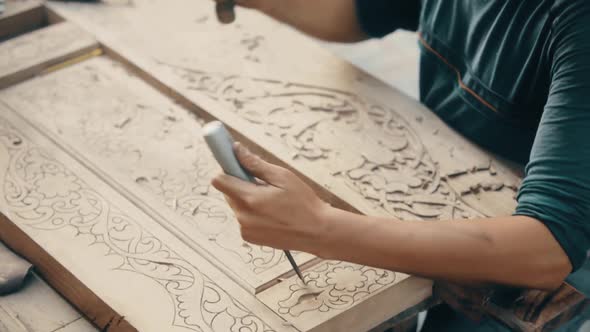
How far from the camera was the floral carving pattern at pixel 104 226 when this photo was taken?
3.96 feet

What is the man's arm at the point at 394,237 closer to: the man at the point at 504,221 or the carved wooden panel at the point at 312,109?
the man at the point at 504,221

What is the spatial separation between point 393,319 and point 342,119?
51cm

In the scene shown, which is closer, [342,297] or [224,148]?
[224,148]

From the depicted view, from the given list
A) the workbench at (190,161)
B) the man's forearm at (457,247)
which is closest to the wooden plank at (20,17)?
the workbench at (190,161)

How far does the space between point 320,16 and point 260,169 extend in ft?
2.53

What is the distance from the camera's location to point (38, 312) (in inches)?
50.5

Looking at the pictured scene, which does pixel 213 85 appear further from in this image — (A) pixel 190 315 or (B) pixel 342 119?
(A) pixel 190 315

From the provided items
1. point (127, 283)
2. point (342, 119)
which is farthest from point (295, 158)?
point (127, 283)

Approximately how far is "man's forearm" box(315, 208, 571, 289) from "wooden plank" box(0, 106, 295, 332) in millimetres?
174

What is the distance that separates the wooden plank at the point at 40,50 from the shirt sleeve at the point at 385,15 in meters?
0.66

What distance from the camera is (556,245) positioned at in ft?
3.77

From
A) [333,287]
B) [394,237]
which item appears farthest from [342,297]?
[394,237]

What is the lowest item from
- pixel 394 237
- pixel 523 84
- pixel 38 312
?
pixel 38 312

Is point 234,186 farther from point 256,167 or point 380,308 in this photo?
point 380,308
